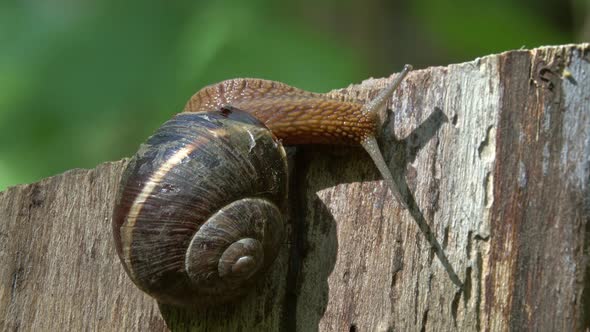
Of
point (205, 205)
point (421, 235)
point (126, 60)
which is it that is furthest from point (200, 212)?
point (126, 60)

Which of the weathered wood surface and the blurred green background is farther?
the blurred green background

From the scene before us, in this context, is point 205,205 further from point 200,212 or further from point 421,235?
point 421,235

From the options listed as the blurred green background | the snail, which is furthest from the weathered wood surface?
the blurred green background

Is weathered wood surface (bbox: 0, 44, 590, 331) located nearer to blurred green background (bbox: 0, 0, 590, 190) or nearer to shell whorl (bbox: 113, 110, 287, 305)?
shell whorl (bbox: 113, 110, 287, 305)

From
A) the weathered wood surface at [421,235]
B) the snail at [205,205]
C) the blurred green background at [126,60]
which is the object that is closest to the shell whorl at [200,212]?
the snail at [205,205]

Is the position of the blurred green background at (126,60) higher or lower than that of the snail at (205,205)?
higher

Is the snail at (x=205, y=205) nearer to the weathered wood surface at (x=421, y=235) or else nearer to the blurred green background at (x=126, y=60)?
the weathered wood surface at (x=421, y=235)

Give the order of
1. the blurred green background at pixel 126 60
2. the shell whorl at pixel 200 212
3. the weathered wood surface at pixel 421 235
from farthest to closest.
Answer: the blurred green background at pixel 126 60
the shell whorl at pixel 200 212
the weathered wood surface at pixel 421 235
